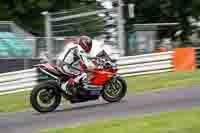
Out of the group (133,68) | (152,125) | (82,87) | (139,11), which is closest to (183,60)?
(133,68)

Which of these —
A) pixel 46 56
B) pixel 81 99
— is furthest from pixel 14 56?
pixel 81 99

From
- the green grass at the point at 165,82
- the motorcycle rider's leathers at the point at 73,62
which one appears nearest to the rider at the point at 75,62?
the motorcycle rider's leathers at the point at 73,62

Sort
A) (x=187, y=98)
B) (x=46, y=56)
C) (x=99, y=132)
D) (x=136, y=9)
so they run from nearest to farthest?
1. (x=99, y=132)
2. (x=187, y=98)
3. (x=46, y=56)
4. (x=136, y=9)

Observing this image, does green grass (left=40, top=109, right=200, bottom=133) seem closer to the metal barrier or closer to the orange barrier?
the metal barrier

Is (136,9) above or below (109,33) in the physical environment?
above

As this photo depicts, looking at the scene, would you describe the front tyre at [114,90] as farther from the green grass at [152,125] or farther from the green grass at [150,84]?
the green grass at [152,125]

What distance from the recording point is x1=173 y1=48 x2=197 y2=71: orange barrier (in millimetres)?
20000

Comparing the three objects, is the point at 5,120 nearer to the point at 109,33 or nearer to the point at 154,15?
the point at 109,33

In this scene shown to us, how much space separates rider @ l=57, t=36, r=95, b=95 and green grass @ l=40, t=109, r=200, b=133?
3221 millimetres

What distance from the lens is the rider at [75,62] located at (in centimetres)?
1256

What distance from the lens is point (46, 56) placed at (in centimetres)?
1970

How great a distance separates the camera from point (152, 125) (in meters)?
8.51

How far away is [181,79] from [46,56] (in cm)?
510

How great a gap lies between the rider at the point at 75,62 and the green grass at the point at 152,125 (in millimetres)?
3221
